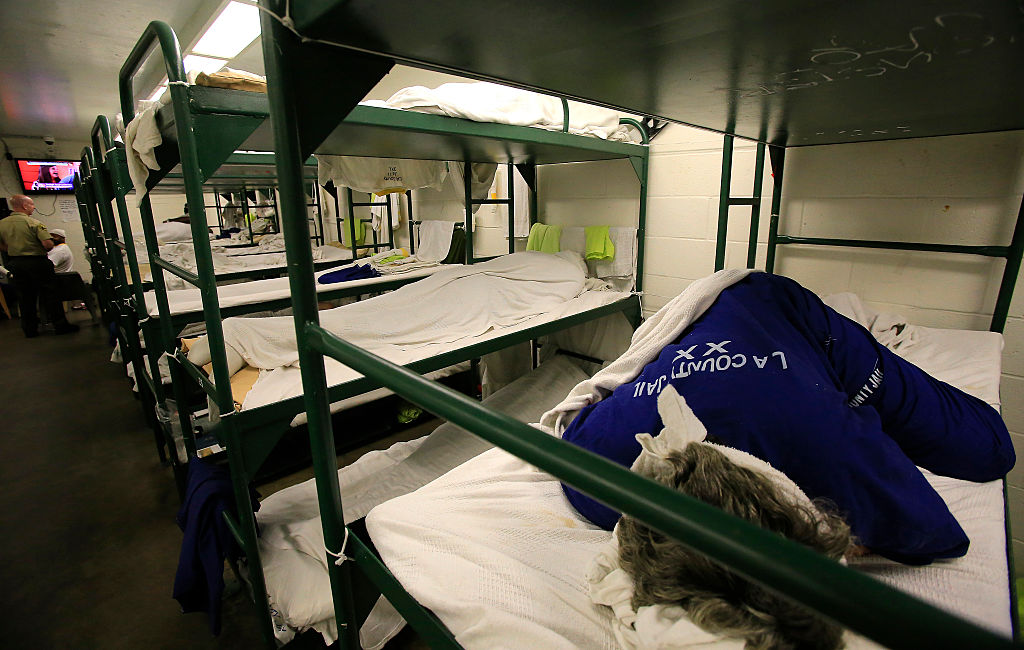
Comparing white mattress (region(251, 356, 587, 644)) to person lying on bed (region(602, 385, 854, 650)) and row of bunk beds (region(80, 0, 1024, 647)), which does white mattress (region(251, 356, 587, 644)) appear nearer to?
row of bunk beds (region(80, 0, 1024, 647))

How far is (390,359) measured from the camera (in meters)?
1.69

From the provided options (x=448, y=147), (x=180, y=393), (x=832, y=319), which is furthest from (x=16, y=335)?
(x=832, y=319)

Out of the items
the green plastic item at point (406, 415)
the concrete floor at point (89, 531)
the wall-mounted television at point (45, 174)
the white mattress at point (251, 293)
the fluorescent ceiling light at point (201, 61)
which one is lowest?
the concrete floor at point (89, 531)

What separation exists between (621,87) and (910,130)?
1.21 metres

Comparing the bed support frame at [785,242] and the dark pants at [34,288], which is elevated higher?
the bed support frame at [785,242]

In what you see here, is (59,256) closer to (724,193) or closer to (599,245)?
(599,245)

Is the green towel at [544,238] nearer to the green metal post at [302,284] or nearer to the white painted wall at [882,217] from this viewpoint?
the white painted wall at [882,217]

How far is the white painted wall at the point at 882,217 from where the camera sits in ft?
5.33

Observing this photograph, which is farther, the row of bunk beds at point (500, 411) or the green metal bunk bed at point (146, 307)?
the green metal bunk bed at point (146, 307)

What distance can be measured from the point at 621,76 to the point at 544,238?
6.72ft

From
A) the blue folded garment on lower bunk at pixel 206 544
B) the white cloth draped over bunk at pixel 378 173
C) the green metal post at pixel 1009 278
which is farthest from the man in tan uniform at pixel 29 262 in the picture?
the green metal post at pixel 1009 278

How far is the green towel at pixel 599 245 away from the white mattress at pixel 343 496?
67 centimetres

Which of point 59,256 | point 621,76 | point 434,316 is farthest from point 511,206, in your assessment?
point 59,256

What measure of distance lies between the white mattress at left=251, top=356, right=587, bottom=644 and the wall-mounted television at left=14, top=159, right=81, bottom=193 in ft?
27.2
